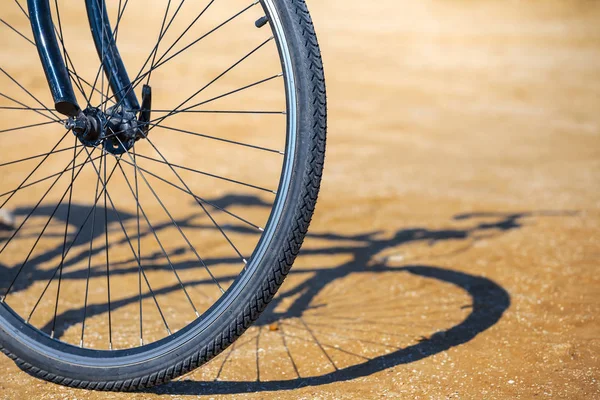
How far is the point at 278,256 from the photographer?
200 cm

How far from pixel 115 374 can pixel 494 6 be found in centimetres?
1948

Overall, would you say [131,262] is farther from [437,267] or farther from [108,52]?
[437,267]

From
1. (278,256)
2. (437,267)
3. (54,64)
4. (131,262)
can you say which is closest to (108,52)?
(54,64)

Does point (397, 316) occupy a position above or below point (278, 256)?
below

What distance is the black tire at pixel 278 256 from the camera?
78.6 inches

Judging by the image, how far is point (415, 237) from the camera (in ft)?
14.0

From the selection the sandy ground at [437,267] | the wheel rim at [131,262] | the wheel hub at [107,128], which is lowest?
the sandy ground at [437,267]

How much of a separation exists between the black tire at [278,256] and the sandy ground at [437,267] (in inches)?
8.8

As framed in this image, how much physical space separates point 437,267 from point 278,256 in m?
1.94

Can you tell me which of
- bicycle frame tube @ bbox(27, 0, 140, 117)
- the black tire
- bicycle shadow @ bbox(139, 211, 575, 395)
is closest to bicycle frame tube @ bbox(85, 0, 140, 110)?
bicycle frame tube @ bbox(27, 0, 140, 117)

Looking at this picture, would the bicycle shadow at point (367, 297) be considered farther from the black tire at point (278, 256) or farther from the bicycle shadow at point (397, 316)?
the black tire at point (278, 256)

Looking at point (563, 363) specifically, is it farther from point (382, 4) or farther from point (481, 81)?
point (382, 4)

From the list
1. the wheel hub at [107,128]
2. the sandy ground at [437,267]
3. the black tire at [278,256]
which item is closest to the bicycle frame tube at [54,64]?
the wheel hub at [107,128]

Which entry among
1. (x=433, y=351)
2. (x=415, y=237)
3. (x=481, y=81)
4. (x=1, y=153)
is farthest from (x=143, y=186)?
(x=481, y=81)
